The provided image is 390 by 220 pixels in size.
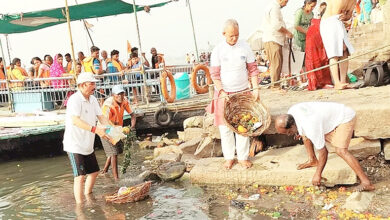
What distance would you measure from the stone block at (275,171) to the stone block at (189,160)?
2.26 ft

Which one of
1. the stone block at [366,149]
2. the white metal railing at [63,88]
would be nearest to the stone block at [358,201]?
the stone block at [366,149]

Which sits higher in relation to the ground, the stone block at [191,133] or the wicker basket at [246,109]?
the wicker basket at [246,109]

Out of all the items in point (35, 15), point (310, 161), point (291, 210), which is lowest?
point (291, 210)

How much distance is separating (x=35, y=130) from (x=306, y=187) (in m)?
7.27

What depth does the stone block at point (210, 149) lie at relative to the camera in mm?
7547

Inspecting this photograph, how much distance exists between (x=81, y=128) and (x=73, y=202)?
1.48 meters

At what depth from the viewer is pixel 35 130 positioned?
1020 cm

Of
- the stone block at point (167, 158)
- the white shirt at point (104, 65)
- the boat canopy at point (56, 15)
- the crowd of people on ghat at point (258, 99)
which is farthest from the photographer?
the white shirt at point (104, 65)

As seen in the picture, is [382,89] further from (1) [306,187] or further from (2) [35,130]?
(2) [35,130]

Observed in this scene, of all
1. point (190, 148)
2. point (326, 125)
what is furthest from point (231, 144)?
point (190, 148)

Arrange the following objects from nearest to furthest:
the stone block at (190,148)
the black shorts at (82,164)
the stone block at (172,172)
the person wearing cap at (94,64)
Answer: the black shorts at (82,164)
the stone block at (172,172)
the stone block at (190,148)
the person wearing cap at (94,64)

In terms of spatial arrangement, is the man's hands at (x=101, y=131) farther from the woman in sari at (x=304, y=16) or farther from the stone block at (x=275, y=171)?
the woman in sari at (x=304, y=16)

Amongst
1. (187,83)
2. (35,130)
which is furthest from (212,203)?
(187,83)

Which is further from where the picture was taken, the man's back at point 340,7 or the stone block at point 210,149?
the stone block at point 210,149
